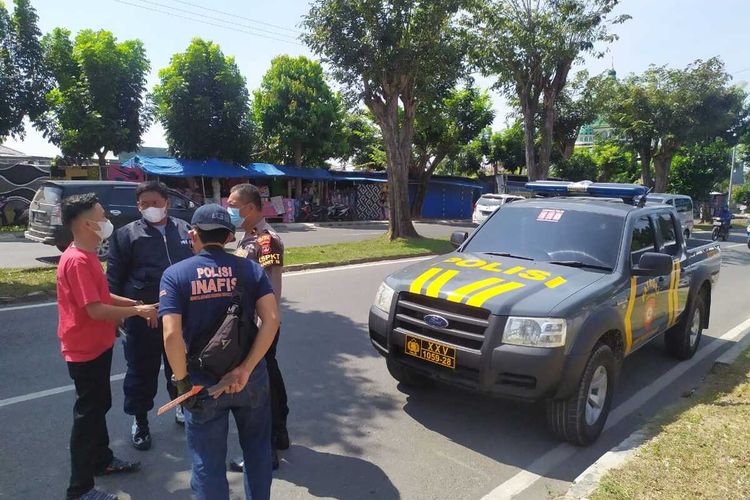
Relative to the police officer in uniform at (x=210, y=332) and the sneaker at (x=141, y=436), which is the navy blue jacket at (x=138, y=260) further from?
the police officer in uniform at (x=210, y=332)

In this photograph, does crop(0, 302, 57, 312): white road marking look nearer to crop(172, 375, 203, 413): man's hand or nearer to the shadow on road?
the shadow on road

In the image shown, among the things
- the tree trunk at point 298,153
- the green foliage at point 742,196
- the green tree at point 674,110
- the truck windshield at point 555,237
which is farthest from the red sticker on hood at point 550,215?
the green foliage at point 742,196

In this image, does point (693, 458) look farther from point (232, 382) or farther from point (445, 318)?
point (232, 382)

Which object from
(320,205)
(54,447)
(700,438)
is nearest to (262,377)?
(54,447)

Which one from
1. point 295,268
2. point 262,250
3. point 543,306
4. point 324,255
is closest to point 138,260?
point 262,250

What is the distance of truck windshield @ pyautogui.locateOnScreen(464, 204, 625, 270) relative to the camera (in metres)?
4.51

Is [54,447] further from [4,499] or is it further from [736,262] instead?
[736,262]

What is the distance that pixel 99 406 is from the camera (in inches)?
118

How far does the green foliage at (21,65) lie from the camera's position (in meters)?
14.3

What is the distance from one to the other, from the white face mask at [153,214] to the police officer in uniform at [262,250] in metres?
0.51

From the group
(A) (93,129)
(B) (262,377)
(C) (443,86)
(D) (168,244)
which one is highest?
(C) (443,86)

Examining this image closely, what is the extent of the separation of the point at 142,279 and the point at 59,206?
8814 mm

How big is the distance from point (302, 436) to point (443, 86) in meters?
16.4

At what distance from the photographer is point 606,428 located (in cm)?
424
